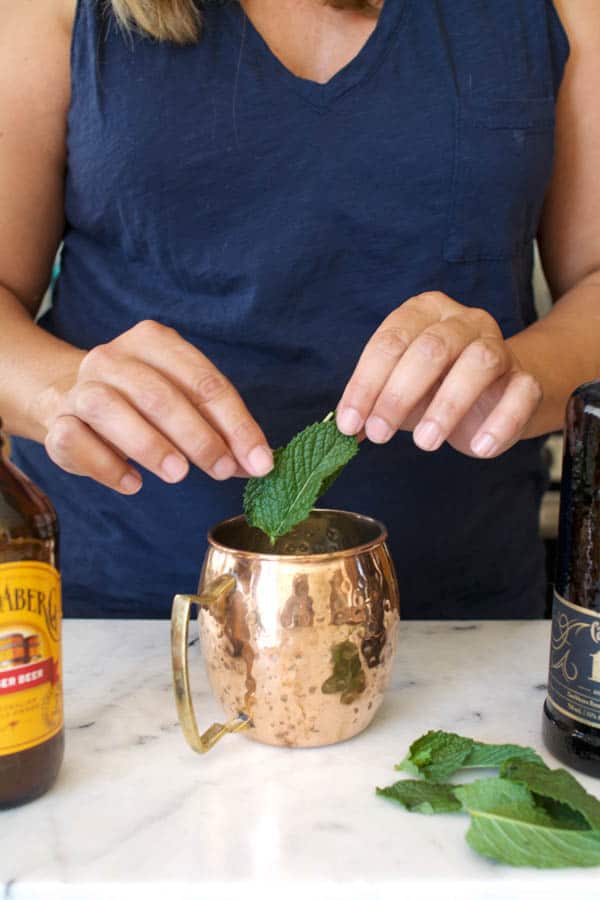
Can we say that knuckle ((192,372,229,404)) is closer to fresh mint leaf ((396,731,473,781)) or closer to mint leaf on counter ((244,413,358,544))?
mint leaf on counter ((244,413,358,544))

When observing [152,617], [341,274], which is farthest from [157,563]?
[341,274]

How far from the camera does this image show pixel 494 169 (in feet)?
3.54

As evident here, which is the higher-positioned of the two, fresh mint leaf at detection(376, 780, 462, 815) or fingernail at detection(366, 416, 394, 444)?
fingernail at detection(366, 416, 394, 444)

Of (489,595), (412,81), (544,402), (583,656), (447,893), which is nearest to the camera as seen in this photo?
(447,893)

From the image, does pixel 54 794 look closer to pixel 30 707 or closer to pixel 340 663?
pixel 30 707

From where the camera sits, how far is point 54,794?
0.70 m

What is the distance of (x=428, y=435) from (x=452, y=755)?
0.24 meters

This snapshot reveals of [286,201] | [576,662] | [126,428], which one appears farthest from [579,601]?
[286,201]

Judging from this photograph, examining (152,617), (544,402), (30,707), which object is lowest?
(152,617)

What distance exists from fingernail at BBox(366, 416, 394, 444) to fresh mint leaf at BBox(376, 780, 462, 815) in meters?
0.26

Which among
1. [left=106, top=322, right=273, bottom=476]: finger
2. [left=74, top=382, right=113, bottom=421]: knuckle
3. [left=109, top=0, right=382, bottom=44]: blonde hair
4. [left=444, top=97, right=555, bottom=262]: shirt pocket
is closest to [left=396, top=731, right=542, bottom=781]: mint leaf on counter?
[left=106, top=322, right=273, bottom=476]: finger

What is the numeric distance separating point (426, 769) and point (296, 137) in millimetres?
657

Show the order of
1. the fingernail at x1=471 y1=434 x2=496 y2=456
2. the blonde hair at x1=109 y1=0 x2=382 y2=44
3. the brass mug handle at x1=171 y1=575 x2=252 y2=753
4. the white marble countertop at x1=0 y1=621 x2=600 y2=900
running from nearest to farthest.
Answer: the white marble countertop at x1=0 y1=621 x2=600 y2=900, the brass mug handle at x1=171 y1=575 x2=252 y2=753, the fingernail at x1=471 y1=434 x2=496 y2=456, the blonde hair at x1=109 y1=0 x2=382 y2=44

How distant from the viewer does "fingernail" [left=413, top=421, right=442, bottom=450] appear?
778 mm
